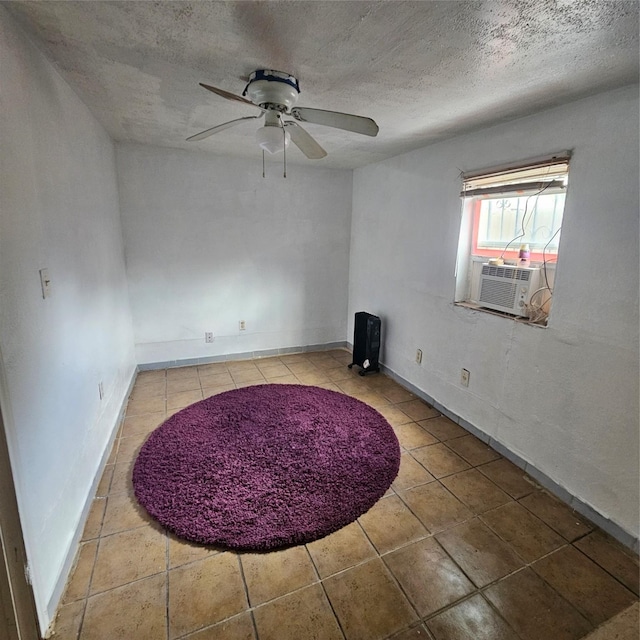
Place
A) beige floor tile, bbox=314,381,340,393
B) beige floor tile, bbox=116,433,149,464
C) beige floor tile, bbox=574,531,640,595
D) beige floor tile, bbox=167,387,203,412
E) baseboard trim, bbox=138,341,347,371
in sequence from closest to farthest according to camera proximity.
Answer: beige floor tile, bbox=574,531,640,595 → beige floor tile, bbox=116,433,149,464 → beige floor tile, bbox=167,387,203,412 → beige floor tile, bbox=314,381,340,393 → baseboard trim, bbox=138,341,347,371

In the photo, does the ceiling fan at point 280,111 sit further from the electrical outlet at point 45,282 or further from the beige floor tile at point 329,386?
the beige floor tile at point 329,386

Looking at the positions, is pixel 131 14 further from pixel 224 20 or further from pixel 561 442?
pixel 561 442

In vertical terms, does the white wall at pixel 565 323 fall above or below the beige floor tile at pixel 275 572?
above

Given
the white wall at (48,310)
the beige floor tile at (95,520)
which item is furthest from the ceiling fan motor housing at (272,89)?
the beige floor tile at (95,520)

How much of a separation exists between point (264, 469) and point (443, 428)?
1.38 meters

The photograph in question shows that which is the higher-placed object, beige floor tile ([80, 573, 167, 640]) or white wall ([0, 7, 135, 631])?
white wall ([0, 7, 135, 631])

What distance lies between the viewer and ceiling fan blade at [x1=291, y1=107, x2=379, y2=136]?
1.56m

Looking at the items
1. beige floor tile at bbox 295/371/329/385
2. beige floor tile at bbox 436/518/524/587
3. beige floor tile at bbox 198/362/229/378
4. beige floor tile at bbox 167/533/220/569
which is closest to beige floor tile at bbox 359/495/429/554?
beige floor tile at bbox 436/518/524/587

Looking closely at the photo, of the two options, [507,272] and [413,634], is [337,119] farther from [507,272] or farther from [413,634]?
[413,634]

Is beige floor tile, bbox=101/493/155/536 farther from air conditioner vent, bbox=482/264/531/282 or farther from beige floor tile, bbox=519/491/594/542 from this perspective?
air conditioner vent, bbox=482/264/531/282

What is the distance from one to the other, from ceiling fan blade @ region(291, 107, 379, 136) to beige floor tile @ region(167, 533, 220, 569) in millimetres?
2042

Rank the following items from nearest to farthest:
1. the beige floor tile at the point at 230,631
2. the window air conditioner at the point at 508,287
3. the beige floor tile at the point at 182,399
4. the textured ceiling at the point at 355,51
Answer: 1. the textured ceiling at the point at 355,51
2. the beige floor tile at the point at 230,631
3. the window air conditioner at the point at 508,287
4. the beige floor tile at the point at 182,399

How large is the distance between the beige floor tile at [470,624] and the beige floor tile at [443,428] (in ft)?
3.91

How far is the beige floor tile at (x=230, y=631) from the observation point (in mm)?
1259
